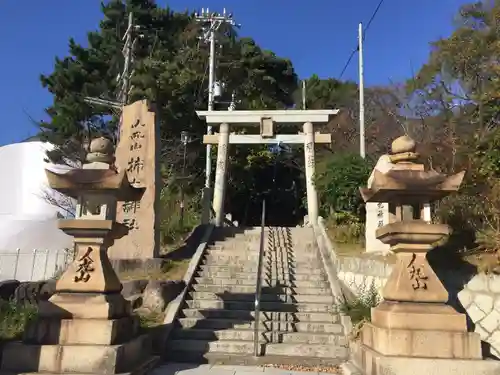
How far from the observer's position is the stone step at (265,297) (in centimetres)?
805

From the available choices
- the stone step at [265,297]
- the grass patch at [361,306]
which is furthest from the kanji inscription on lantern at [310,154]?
the grass patch at [361,306]

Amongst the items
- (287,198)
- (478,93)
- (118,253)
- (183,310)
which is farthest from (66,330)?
(287,198)

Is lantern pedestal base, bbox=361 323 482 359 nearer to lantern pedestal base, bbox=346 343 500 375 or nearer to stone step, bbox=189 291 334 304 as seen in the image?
lantern pedestal base, bbox=346 343 500 375

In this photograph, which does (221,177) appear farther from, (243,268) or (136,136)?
(243,268)

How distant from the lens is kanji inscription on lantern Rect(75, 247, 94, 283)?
5449 mm

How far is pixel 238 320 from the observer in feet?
23.9

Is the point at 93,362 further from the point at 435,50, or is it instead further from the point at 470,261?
the point at 435,50

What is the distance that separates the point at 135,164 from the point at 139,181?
1.55 ft

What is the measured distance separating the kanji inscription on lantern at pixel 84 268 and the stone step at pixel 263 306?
8.83 ft

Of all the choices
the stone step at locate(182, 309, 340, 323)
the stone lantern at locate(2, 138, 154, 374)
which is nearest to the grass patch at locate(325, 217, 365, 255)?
the stone step at locate(182, 309, 340, 323)

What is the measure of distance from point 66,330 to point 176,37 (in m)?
23.5

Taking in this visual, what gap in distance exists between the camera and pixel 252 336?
6809mm

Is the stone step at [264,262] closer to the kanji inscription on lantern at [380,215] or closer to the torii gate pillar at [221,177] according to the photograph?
the kanji inscription on lantern at [380,215]

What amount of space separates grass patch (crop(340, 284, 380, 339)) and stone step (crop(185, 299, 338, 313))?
0.43 m
